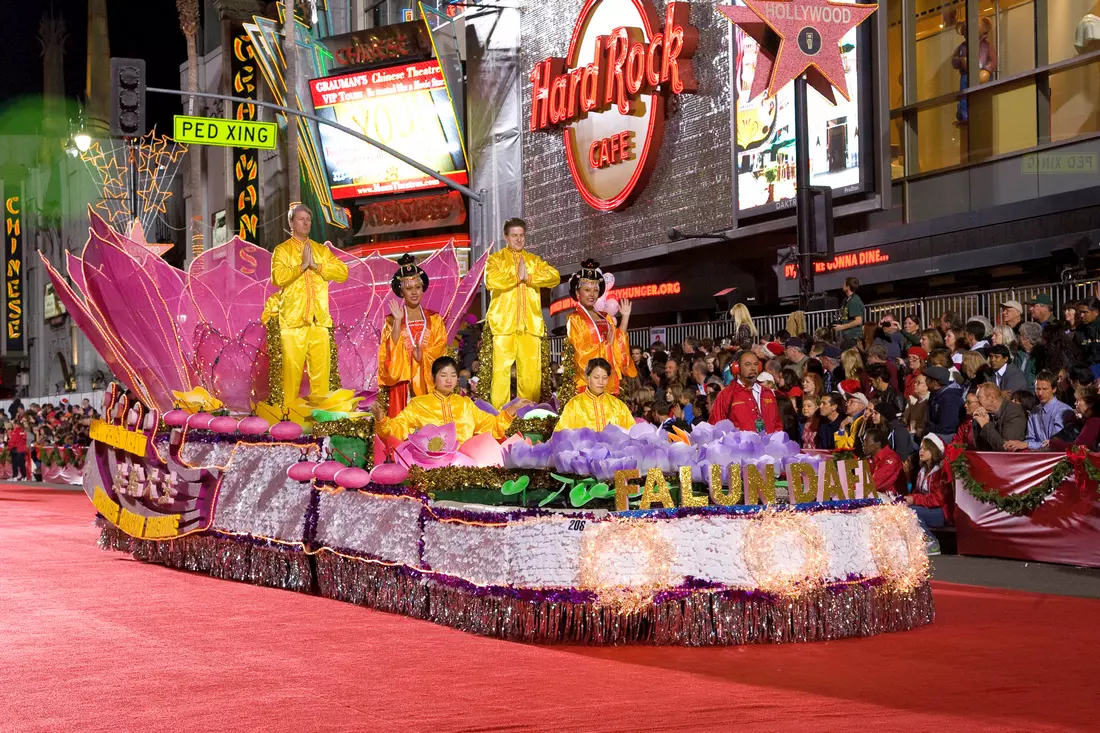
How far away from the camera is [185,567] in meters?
12.5

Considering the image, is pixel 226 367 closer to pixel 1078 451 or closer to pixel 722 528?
pixel 722 528

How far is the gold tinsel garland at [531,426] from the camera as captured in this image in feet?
35.9

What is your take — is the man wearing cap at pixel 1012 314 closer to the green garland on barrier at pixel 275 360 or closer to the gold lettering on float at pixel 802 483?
the gold lettering on float at pixel 802 483

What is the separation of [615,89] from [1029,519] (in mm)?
16618

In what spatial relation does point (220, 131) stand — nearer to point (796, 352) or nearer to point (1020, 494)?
point (796, 352)

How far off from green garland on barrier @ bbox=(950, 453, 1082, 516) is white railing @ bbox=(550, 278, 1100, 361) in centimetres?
248

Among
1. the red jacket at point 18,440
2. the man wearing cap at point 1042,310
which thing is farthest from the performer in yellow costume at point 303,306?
the red jacket at point 18,440

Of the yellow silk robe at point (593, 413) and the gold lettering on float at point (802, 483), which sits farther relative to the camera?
the yellow silk robe at point (593, 413)

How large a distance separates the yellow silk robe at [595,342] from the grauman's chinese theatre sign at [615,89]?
46.3 ft

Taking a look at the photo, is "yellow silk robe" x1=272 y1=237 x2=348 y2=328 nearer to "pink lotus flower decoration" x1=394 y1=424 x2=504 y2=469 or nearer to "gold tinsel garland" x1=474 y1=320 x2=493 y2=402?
"gold tinsel garland" x1=474 y1=320 x2=493 y2=402

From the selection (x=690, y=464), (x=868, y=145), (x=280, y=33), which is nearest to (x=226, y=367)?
(x=690, y=464)

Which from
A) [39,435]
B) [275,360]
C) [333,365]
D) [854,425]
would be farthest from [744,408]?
[39,435]

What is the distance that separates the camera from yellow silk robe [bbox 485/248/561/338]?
1209cm

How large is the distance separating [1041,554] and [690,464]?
15.5ft
